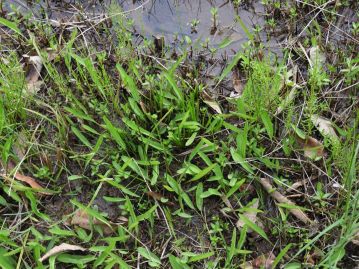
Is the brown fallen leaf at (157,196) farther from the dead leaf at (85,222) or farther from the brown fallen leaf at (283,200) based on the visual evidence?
the brown fallen leaf at (283,200)

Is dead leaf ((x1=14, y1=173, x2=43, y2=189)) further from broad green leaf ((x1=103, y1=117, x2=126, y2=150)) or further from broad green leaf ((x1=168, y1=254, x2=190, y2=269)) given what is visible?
broad green leaf ((x1=168, y1=254, x2=190, y2=269))

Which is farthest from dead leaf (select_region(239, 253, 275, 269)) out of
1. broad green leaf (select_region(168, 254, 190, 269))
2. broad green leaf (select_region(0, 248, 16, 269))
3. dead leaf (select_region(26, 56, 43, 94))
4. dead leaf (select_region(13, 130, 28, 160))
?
dead leaf (select_region(26, 56, 43, 94))

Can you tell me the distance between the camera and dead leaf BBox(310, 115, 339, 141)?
244 centimetres

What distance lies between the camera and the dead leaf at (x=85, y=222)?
2.30m

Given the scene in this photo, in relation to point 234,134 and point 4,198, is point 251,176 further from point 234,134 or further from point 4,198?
point 4,198

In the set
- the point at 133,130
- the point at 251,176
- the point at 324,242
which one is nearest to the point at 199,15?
the point at 133,130

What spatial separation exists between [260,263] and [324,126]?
0.78 metres

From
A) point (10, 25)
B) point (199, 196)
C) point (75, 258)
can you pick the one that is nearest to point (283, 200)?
point (199, 196)

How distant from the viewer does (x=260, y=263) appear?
2.17 meters

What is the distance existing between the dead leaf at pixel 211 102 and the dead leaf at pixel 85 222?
81 cm

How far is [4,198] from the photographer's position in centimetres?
239

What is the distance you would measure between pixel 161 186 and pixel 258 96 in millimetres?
653

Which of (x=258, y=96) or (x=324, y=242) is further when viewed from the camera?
(x=258, y=96)

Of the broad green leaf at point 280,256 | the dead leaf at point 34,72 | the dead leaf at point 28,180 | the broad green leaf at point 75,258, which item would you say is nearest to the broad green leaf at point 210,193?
the broad green leaf at point 280,256
